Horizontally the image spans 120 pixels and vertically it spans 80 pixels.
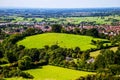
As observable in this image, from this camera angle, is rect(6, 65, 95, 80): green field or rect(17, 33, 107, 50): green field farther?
rect(17, 33, 107, 50): green field

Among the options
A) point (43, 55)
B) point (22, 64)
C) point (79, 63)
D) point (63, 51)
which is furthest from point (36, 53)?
point (22, 64)

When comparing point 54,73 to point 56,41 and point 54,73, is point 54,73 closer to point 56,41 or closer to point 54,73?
point 54,73

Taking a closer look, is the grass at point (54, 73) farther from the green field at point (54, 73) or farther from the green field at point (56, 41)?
the green field at point (56, 41)

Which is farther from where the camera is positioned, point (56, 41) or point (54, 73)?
point (56, 41)

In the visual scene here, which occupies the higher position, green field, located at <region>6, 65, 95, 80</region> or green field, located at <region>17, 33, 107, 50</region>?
green field, located at <region>6, 65, 95, 80</region>

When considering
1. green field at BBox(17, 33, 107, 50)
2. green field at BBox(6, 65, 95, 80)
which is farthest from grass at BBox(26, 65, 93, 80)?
green field at BBox(17, 33, 107, 50)

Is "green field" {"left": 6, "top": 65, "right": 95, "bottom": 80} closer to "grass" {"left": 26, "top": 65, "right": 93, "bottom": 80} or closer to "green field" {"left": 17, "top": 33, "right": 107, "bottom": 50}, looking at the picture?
"grass" {"left": 26, "top": 65, "right": 93, "bottom": 80}

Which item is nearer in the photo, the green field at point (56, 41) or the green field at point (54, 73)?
the green field at point (54, 73)

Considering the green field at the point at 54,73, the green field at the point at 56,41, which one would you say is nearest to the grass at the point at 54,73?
the green field at the point at 54,73

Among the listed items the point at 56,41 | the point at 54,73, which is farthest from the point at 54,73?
the point at 56,41
